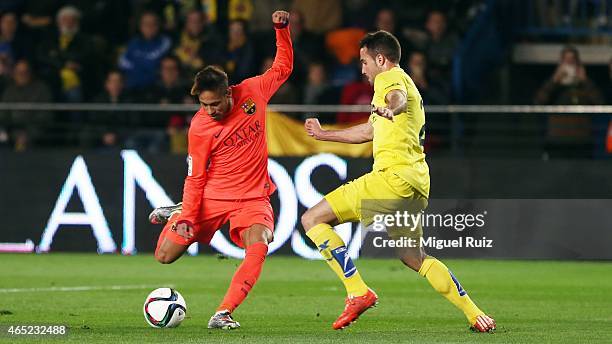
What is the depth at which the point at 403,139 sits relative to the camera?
9.70 metres

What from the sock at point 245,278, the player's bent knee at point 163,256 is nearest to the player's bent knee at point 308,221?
the sock at point 245,278

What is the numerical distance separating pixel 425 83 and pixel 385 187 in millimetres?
8544

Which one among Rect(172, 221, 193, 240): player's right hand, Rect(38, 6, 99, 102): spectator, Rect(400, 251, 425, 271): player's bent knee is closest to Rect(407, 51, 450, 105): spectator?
Rect(38, 6, 99, 102): spectator

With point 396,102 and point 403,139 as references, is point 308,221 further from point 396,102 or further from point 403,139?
point 396,102

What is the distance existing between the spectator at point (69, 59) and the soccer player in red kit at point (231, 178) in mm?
9191

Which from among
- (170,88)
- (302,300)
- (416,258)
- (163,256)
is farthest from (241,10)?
(416,258)

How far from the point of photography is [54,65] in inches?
776

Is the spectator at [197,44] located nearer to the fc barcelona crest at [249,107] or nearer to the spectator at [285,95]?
the spectator at [285,95]

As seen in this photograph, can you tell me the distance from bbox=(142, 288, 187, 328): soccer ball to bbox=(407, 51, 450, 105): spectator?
8361 mm

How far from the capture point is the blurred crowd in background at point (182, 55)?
1820 centimetres

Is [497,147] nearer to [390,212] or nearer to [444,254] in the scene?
[444,254]

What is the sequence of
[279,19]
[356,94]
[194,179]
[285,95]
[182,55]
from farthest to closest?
[182,55] → [285,95] → [356,94] → [279,19] → [194,179]

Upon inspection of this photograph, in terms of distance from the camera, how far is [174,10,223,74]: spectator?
768 inches

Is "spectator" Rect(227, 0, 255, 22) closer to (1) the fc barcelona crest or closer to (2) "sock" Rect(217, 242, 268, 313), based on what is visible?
(1) the fc barcelona crest
